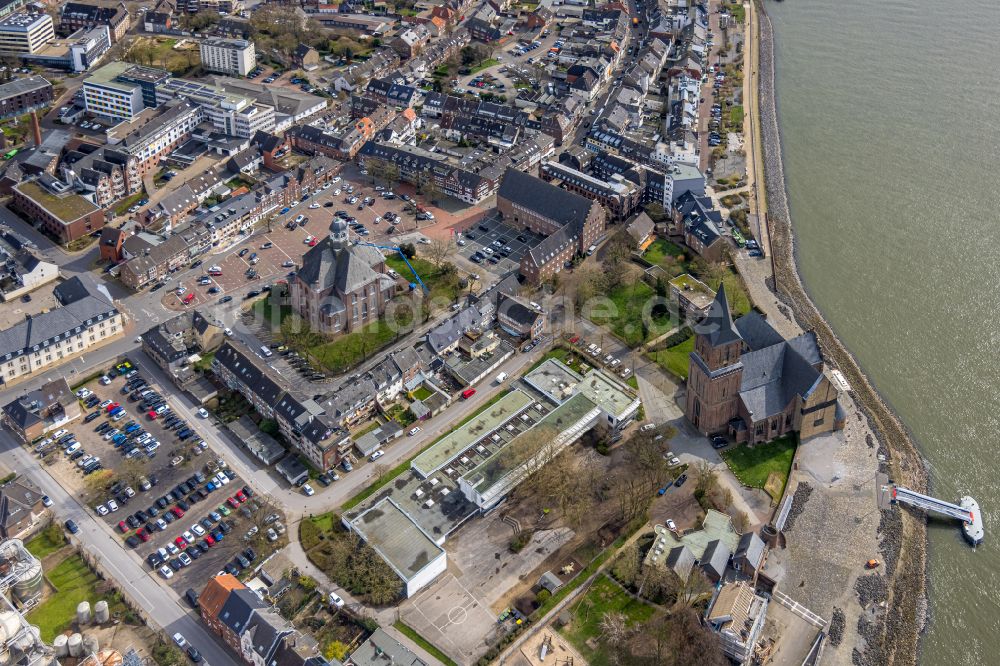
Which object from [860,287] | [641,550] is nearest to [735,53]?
[860,287]

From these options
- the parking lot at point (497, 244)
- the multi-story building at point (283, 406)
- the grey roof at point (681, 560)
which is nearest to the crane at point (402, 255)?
the parking lot at point (497, 244)

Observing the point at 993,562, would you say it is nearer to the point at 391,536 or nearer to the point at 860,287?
the point at 860,287

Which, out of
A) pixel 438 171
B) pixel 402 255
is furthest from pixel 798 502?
pixel 438 171

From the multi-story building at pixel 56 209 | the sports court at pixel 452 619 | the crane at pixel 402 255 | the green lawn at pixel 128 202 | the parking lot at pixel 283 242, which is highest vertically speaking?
the sports court at pixel 452 619

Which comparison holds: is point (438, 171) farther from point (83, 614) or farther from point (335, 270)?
point (83, 614)

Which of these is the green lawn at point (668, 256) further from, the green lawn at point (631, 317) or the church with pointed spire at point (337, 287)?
the church with pointed spire at point (337, 287)

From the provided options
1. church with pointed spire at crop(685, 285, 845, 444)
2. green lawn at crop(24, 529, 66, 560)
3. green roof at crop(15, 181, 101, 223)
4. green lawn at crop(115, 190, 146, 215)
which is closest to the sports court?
church with pointed spire at crop(685, 285, 845, 444)
